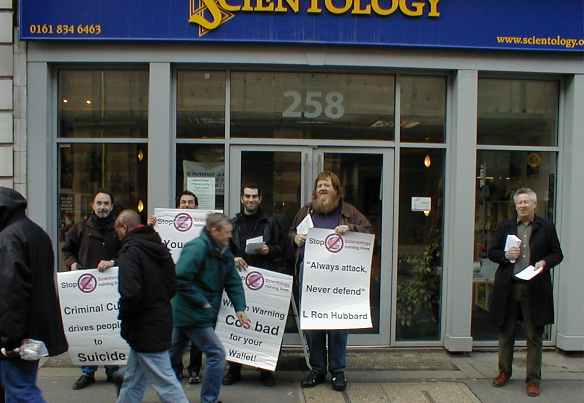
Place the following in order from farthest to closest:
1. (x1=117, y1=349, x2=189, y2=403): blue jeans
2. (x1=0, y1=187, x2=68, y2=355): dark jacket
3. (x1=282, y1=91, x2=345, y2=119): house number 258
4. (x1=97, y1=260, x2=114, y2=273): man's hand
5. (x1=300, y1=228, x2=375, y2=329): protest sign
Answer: (x1=282, y1=91, x2=345, y2=119): house number 258, (x1=300, y1=228, x2=375, y2=329): protest sign, (x1=97, y1=260, x2=114, y2=273): man's hand, (x1=117, y1=349, x2=189, y2=403): blue jeans, (x1=0, y1=187, x2=68, y2=355): dark jacket

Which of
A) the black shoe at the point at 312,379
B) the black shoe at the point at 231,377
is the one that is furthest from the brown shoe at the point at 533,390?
the black shoe at the point at 231,377

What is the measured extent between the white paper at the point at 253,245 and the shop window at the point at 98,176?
1689 mm

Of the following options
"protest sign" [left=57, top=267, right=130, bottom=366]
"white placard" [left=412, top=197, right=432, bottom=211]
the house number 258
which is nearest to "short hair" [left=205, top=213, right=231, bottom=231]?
"protest sign" [left=57, top=267, right=130, bottom=366]

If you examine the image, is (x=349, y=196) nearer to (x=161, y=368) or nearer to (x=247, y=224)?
(x=247, y=224)

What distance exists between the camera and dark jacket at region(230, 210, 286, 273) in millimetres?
5324

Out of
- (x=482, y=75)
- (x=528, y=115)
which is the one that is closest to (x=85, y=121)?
(x=482, y=75)

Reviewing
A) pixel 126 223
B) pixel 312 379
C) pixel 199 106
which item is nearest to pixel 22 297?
pixel 126 223

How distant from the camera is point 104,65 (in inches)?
249

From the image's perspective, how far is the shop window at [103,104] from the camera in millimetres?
6406

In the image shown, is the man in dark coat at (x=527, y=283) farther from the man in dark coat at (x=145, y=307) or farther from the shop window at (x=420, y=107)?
the man in dark coat at (x=145, y=307)

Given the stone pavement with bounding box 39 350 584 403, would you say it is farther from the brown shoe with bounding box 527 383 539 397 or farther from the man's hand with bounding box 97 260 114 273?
the man's hand with bounding box 97 260 114 273

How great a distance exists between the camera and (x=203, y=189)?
639 centimetres

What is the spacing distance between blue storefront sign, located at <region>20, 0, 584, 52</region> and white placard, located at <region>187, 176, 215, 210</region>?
5.05 ft

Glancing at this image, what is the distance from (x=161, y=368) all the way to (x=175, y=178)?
9.12 feet
